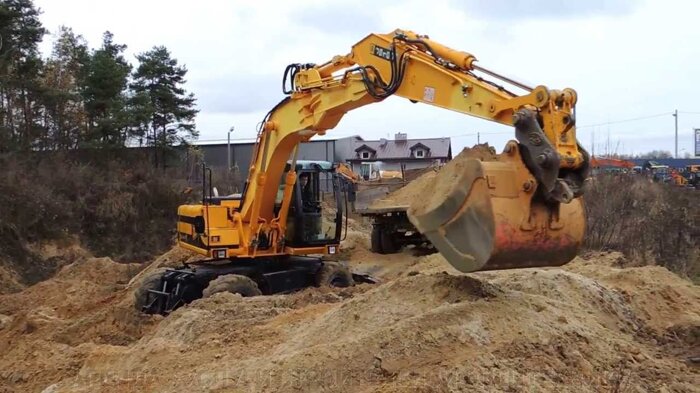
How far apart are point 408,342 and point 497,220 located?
121cm

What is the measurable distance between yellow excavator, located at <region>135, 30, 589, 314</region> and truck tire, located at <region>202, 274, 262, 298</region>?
0.02 m

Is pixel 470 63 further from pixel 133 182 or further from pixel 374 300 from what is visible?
pixel 133 182

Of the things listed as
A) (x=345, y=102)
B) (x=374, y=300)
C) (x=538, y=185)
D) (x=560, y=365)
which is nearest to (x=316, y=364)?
(x=374, y=300)

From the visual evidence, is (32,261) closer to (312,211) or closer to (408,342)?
(312,211)

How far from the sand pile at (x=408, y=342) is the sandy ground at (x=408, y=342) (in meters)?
0.01

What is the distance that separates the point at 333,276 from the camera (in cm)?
1080

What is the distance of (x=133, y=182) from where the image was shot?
2366 centimetres

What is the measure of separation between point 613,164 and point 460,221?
72.6ft

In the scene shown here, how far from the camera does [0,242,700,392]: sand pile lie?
4992mm

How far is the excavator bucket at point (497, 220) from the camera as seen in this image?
215 inches

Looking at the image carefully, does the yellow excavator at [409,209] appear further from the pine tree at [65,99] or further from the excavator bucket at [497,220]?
the pine tree at [65,99]

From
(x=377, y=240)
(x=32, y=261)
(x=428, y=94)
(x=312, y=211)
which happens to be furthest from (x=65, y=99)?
(x=428, y=94)

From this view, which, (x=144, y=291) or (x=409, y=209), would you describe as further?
(x=144, y=291)

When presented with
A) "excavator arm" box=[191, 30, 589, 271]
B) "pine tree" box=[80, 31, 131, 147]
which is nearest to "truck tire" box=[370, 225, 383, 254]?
"excavator arm" box=[191, 30, 589, 271]
